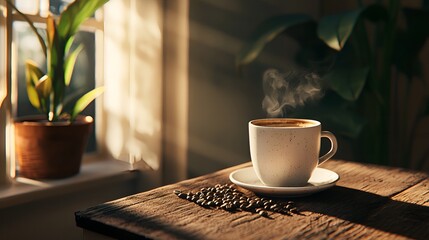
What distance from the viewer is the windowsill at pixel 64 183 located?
1.34m

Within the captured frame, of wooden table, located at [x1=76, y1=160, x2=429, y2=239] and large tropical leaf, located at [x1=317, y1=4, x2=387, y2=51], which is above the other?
large tropical leaf, located at [x1=317, y1=4, x2=387, y2=51]

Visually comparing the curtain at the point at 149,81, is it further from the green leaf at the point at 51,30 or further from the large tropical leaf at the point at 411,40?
the large tropical leaf at the point at 411,40

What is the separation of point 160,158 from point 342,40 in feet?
2.35

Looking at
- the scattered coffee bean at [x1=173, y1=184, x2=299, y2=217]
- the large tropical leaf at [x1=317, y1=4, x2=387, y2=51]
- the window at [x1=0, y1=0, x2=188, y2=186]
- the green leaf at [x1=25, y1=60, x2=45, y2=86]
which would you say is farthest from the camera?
the window at [x1=0, y1=0, x2=188, y2=186]

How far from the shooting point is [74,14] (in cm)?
141

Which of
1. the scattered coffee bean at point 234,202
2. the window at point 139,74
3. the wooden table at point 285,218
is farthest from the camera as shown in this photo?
the window at point 139,74

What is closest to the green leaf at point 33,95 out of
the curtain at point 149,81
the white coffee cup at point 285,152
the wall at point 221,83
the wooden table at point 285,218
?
the curtain at point 149,81

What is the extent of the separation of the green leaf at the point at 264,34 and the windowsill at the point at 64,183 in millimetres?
564

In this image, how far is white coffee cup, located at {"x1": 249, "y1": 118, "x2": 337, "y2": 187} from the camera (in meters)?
0.92

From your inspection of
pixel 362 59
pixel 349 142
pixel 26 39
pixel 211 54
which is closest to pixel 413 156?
pixel 349 142

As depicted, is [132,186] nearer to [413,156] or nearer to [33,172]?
[33,172]

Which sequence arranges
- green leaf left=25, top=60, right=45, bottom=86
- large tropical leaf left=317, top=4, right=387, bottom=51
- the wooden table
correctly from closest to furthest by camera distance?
Result: the wooden table
green leaf left=25, top=60, right=45, bottom=86
large tropical leaf left=317, top=4, right=387, bottom=51

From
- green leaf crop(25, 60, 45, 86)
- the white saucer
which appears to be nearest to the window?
green leaf crop(25, 60, 45, 86)

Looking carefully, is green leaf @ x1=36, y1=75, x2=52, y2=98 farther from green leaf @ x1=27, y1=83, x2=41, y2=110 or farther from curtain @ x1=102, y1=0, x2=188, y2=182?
curtain @ x1=102, y1=0, x2=188, y2=182
